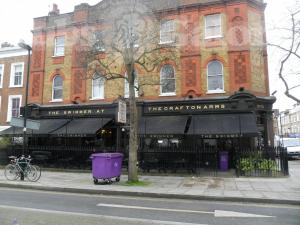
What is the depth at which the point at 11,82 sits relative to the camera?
26.4 m

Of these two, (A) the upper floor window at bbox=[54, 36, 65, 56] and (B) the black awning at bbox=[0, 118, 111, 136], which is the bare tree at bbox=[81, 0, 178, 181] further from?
(A) the upper floor window at bbox=[54, 36, 65, 56]

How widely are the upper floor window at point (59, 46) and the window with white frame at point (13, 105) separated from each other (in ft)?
17.3

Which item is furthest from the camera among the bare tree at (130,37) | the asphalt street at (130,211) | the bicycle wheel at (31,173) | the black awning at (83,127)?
the black awning at (83,127)

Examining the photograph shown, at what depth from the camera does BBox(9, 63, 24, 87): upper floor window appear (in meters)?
26.2

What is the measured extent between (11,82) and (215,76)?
1698 centimetres

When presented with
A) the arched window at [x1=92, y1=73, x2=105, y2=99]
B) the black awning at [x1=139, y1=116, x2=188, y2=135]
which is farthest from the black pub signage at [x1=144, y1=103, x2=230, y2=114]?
the arched window at [x1=92, y1=73, x2=105, y2=99]

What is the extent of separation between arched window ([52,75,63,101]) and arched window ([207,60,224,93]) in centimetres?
1062

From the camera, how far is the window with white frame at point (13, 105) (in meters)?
25.8

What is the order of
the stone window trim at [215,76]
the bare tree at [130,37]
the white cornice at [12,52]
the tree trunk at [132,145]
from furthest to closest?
1. the white cornice at [12,52]
2. the stone window trim at [215,76]
3. the bare tree at [130,37]
4. the tree trunk at [132,145]

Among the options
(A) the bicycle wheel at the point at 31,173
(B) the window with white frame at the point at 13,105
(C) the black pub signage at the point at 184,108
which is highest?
(B) the window with white frame at the point at 13,105

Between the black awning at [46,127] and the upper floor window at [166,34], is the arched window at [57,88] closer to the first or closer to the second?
the black awning at [46,127]

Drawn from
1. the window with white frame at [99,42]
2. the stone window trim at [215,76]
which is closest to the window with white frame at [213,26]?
the stone window trim at [215,76]

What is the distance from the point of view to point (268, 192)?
439 inches

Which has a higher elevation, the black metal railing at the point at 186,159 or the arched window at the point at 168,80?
the arched window at the point at 168,80
